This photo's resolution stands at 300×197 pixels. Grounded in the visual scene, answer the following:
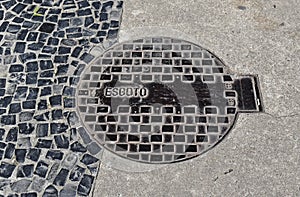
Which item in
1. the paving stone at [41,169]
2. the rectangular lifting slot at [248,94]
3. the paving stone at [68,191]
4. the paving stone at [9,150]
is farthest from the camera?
the rectangular lifting slot at [248,94]

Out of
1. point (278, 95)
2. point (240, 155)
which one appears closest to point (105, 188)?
point (240, 155)

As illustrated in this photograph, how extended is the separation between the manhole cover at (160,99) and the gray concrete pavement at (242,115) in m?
0.10

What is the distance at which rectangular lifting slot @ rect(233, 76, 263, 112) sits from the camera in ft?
10.7

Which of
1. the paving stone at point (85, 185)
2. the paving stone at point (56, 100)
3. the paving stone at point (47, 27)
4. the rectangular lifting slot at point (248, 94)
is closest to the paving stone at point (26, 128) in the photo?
the paving stone at point (56, 100)

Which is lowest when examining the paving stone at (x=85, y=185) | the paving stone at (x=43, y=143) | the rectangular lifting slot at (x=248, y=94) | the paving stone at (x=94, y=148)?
the paving stone at (x=85, y=185)

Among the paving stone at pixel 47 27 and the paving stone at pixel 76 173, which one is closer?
the paving stone at pixel 76 173

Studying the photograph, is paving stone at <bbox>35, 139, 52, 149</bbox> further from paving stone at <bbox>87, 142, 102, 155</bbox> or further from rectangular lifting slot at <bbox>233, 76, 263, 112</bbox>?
rectangular lifting slot at <bbox>233, 76, 263, 112</bbox>

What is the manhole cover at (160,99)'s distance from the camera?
3090 mm

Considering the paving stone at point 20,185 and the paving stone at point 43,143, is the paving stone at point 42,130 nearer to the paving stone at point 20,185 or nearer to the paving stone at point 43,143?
the paving stone at point 43,143

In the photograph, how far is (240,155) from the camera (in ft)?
9.89

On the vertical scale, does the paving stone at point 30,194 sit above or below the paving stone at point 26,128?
below

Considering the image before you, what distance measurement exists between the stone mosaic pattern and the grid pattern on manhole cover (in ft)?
0.48

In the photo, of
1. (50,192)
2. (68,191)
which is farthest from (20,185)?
(68,191)

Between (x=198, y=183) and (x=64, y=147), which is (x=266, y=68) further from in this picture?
(x=64, y=147)
